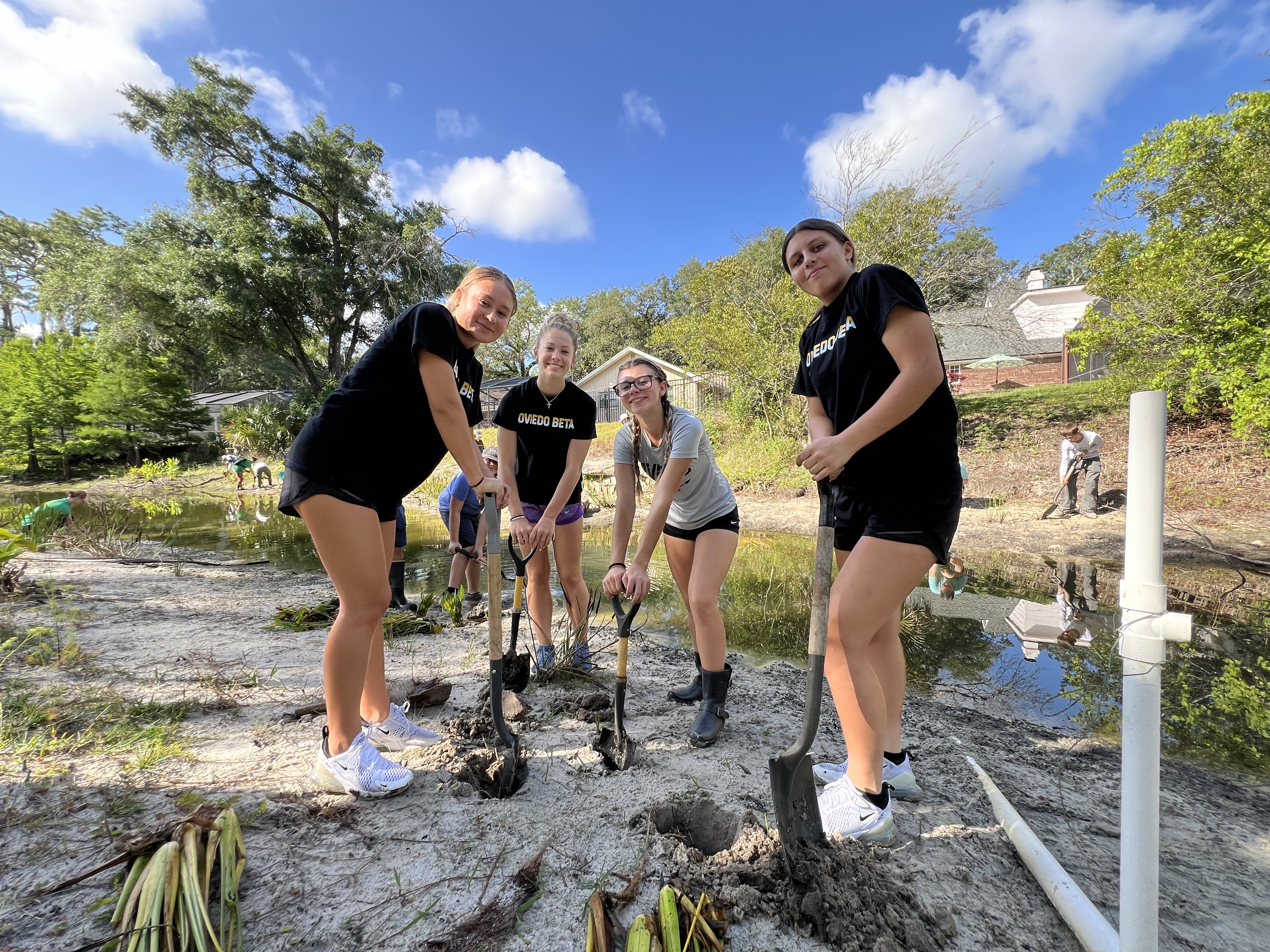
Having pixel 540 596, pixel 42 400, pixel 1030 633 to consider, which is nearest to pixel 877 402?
pixel 540 596

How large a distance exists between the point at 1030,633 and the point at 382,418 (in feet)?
17.0

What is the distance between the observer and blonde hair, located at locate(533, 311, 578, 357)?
329cm

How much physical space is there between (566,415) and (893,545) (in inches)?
86.4

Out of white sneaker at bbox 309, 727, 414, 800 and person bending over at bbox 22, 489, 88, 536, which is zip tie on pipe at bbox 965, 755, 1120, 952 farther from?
person bending over at bbox 22, 489, 88, 536

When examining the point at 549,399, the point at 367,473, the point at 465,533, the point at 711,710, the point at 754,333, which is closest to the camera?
the point at 367,473

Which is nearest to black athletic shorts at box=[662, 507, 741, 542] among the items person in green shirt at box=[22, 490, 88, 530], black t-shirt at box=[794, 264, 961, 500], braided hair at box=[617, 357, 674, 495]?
braided hair at box=[617, 357, 674, 495]

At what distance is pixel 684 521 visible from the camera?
9.95 ft

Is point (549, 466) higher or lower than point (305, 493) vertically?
higher

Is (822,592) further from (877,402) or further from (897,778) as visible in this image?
(897,778)

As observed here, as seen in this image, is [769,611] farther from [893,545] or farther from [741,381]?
[741,381]

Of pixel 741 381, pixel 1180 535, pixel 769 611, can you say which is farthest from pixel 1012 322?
pixel 769 611

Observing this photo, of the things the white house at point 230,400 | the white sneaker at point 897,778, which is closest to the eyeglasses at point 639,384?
the white sneaker at point 897,778

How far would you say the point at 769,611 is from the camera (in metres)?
5.21

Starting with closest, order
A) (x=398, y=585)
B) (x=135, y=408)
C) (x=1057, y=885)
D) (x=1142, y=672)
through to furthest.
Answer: (x=1142, y=672), (x=1057, y=885), (x=398, y=585), (x=135, y=408)
